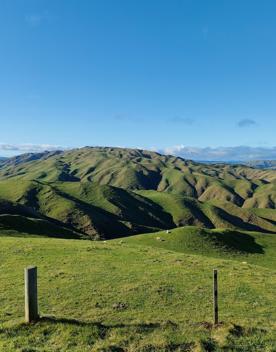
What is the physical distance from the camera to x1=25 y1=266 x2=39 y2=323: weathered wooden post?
1564 cm

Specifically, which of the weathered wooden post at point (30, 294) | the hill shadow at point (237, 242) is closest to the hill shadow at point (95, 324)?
the weathered wooden post at point (30, 294)

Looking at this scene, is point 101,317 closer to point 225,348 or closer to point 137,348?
point 137,348

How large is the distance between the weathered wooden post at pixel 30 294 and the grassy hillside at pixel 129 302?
0.43m

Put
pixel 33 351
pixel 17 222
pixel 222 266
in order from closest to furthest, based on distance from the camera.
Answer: pixel 33 351, pixel 222 266, pixel 17 222

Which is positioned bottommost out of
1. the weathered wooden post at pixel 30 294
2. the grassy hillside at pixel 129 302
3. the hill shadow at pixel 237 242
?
the hill shadow at pixel 237 242

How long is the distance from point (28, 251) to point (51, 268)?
7.67 meters

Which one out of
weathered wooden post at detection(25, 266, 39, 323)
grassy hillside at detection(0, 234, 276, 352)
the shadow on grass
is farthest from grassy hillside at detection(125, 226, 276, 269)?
weathered wooden post at detection(25, 266, 39, 323)

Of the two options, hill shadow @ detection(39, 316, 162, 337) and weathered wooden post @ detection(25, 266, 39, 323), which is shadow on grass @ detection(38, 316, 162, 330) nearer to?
hill shadow @ detection(39, 316, 162, 337)

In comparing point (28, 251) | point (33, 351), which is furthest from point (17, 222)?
point (33, 351)

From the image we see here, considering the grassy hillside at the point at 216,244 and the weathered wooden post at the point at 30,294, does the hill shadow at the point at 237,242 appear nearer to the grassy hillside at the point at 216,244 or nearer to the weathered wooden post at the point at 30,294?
the grassy hillside at the point at 216,244

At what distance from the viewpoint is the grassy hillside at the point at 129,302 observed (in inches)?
577

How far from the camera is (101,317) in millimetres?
19781

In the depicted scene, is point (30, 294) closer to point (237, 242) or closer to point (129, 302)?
point (129, 302)

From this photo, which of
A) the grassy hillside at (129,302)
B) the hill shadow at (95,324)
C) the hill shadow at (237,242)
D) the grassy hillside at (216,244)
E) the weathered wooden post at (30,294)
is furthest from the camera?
the hill shadow at (237,242)
